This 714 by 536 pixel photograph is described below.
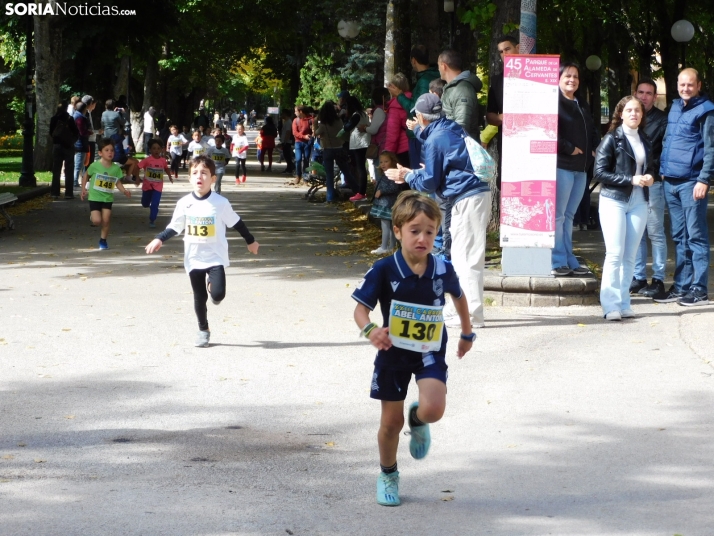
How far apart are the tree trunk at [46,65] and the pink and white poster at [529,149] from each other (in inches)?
787

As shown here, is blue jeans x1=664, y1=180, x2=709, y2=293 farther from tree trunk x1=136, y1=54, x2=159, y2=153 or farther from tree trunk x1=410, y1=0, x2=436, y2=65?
tree trunk x1=136, y1=54, x2=159, y2=153

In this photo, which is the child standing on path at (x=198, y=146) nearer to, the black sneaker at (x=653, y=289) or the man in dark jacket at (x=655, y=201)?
the man in dark jacket at (x=655, y=201)

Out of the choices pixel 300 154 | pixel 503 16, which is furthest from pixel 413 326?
pixel 300 154

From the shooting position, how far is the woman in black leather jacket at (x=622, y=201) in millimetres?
10000

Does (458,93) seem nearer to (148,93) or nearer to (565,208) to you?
(565,208)

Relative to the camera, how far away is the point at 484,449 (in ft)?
20.1

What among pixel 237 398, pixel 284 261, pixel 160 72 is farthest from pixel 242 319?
pixel 160 72

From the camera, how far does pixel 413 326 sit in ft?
16.9

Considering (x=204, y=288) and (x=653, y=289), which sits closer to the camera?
(x=204, y=288)

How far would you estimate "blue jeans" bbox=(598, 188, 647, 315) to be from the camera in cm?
1002

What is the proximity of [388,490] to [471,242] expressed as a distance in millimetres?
4626

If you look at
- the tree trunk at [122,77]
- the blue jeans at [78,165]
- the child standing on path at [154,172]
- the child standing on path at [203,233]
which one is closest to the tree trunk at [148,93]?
the tree trunk at [122,77]

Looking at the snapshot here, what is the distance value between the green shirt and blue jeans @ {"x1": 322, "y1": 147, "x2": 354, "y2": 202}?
23.9ft

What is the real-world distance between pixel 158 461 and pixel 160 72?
48.2 meters
